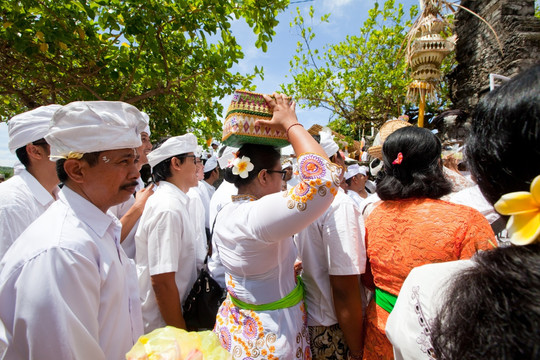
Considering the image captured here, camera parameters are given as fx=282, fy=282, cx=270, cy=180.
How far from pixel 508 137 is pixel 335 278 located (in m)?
1.34

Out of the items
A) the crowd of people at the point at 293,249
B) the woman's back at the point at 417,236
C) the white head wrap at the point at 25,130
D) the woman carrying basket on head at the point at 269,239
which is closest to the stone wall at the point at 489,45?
the crowd of people at the point at 293,249

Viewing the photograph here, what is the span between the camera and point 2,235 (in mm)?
1961

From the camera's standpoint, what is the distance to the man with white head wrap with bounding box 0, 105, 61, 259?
83.9 inches

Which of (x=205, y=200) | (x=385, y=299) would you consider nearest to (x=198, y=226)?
(x=205, y=200)

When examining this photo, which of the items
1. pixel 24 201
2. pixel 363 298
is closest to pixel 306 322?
pixel 363 298

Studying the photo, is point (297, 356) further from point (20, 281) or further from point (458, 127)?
point (458, 127)

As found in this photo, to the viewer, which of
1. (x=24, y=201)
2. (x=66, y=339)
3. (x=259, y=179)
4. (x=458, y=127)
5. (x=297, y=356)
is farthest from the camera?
(x=458, y=127)

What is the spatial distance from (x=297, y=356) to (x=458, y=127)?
15.2 feet

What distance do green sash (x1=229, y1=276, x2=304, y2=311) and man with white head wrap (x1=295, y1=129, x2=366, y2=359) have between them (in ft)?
0.43

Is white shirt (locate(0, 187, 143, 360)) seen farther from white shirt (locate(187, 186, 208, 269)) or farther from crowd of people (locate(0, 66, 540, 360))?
white shirt (locate(187, 186, 208, 269))

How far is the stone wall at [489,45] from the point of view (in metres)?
3.82

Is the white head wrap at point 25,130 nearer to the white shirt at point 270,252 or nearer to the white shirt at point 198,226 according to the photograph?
the white shirt at point 198,226

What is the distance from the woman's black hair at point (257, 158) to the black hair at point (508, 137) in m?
1.19

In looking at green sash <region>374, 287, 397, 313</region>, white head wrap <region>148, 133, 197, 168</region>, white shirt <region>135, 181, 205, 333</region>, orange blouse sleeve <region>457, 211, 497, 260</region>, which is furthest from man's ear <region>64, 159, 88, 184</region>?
orange blouse sleeve <region>457, 211, 497, 260</region>
